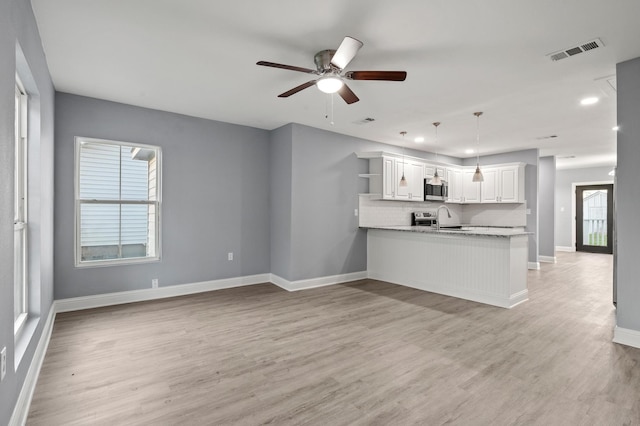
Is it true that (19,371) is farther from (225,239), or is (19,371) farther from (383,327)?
(225,239)

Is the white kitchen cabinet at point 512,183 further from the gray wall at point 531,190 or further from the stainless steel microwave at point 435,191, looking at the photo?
the stainless steel microwave at point 435,191

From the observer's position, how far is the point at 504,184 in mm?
7453

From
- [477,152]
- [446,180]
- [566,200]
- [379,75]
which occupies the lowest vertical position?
[566,200]

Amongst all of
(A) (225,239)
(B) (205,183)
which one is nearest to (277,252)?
(A) (225,239)

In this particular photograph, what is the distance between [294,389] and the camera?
232 cm

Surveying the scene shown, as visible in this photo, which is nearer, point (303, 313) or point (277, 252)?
point (303, 313)

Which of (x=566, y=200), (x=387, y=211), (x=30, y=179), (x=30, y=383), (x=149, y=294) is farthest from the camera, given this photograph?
(x=566, y=200)

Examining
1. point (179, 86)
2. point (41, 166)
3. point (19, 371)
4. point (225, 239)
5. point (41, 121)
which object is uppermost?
point (179, 86)

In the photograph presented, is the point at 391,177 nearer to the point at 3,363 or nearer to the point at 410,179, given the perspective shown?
the point at 410,179

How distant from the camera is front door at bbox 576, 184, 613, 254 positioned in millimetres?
9742

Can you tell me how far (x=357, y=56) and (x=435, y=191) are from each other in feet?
16.2

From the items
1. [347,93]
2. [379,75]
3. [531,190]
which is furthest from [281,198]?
[531,190]

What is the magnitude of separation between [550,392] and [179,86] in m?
4.53

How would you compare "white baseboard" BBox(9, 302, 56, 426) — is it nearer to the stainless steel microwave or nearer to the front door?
the stainless steel microwave
